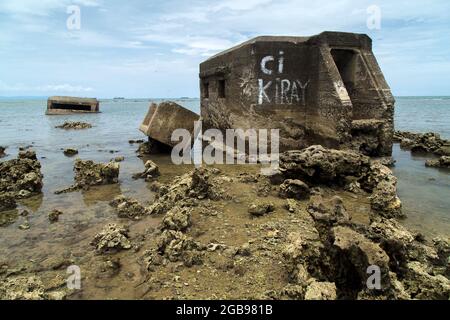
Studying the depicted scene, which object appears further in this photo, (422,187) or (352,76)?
(352,76)

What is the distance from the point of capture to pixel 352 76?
11.0 meters

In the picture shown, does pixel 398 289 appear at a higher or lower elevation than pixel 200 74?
lower

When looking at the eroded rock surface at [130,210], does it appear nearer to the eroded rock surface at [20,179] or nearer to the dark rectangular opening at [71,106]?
the eroded rock surface at [20,179]

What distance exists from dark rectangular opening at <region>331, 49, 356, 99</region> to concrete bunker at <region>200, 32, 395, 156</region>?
31 millimetres

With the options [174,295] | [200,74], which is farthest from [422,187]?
[200,74]

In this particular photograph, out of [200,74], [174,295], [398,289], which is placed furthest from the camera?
[200,74]

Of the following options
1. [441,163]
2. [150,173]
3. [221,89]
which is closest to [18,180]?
[150,173]

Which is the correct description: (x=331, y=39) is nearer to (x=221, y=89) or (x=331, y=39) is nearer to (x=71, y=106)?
(x=221, y=89)

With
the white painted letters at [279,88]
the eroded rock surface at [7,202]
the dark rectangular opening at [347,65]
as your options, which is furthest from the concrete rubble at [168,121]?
the eroded rock surface at [7,202]

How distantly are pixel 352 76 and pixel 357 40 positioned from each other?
1.06 meters

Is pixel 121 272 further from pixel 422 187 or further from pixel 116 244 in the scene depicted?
pixel 422 187

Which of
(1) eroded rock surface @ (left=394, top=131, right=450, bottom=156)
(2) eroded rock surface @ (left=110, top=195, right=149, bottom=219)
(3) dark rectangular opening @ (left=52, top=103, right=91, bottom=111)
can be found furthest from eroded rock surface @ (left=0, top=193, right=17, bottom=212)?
(3) dark rectangular opening @ (left=52, top=103, right=91, bottom=111)

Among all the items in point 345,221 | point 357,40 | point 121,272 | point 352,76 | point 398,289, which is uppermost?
point 357,40

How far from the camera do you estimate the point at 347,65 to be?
11250 millimetres
